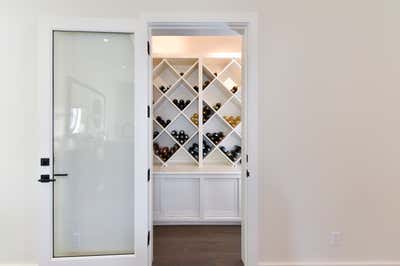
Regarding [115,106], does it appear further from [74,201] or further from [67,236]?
[67,236]

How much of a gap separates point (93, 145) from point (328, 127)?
89.4 inches

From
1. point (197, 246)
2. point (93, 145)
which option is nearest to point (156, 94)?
point (93, 145)

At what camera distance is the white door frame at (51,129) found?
269cm

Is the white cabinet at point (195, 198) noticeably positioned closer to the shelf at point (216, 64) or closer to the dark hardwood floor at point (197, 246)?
the dark hardwood floor at point (197, 246)

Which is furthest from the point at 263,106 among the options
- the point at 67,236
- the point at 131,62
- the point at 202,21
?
the point at 67,236

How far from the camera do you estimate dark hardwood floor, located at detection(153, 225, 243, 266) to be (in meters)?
3.21

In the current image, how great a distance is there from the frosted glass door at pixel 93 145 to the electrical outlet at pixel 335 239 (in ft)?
6.28

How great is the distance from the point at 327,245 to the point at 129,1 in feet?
9.89

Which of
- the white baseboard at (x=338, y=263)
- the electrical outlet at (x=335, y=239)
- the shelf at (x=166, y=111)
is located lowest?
the white baseboard at (x=338, y=263)

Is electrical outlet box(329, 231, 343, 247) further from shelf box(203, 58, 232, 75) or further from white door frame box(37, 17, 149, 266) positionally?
shelf box(203, 58, 232, 75)

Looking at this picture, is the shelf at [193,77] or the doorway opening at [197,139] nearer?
the doorway opening at [197,139]

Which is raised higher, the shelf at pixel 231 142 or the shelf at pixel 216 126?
the shelf at pixel 216 126

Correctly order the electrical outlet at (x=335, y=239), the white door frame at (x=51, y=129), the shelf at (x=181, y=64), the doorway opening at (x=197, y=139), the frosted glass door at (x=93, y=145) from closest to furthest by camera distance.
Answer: the white door frame at (x=51, y=129), the frosted glass door at (x=93, y=145), the electrical outlet at (x=335, y=239), the doorway opening at (x=197, y=139), the shelf at (x=181, y=64)

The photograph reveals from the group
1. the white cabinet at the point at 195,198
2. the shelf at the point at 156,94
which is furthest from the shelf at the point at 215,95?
the white cabinet at the point at 195,198
